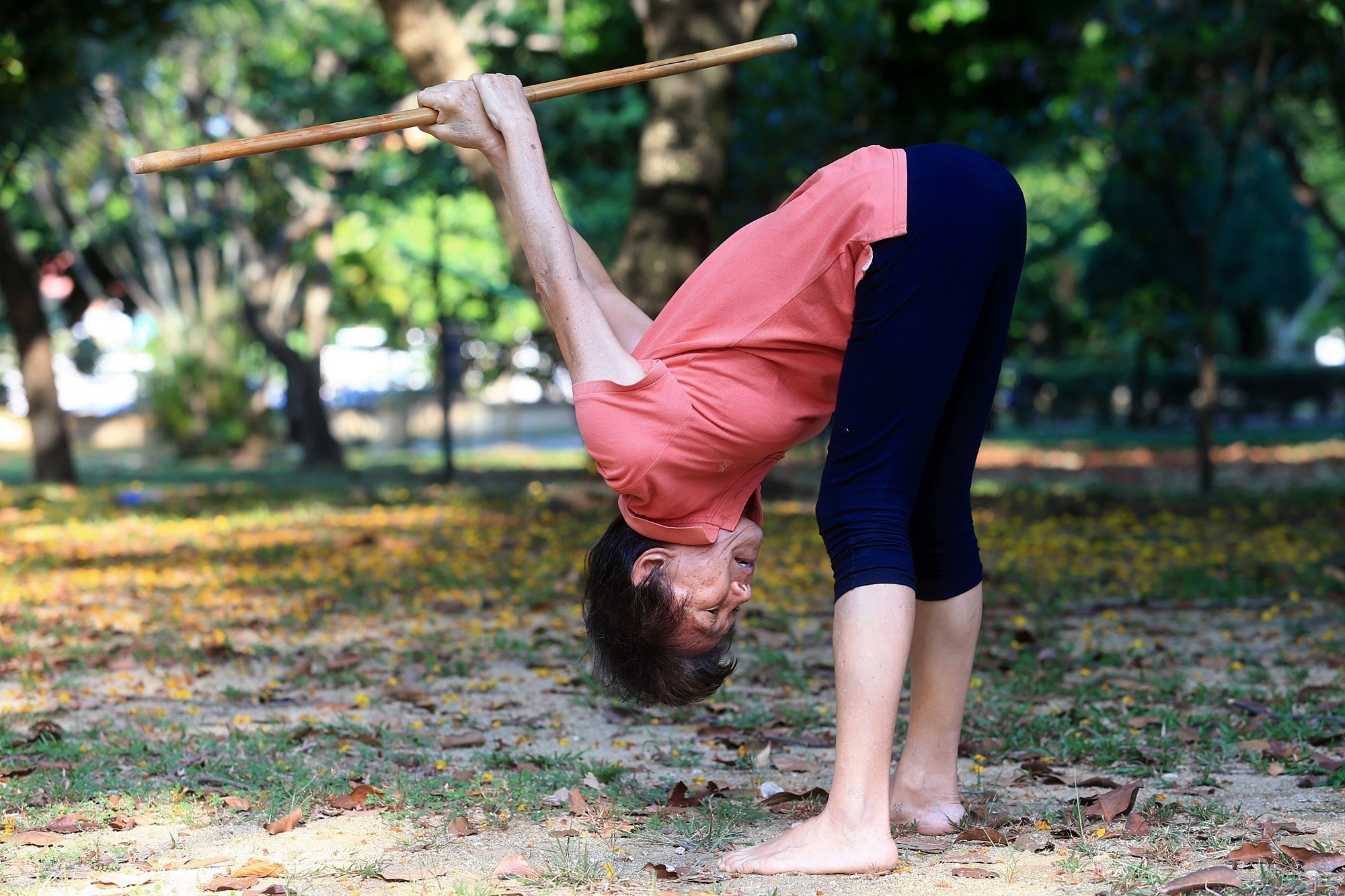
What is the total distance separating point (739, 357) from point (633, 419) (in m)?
0.23

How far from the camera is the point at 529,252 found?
2443 millimetres

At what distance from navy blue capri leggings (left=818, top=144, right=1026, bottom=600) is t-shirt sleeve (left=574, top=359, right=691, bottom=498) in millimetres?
336

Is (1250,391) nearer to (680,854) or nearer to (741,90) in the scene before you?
(741,90)

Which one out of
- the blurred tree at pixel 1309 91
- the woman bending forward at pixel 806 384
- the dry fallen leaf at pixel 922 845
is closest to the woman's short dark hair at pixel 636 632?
the woman bending forward at pixel 806 384

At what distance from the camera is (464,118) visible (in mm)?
2549

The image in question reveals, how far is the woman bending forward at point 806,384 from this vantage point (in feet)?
7.64

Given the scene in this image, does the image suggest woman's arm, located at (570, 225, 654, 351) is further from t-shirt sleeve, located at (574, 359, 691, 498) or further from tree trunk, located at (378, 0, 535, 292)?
tree trunk, located at (378, 0, 535, 292)

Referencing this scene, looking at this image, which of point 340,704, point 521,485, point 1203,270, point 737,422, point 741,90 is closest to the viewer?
point 737,422

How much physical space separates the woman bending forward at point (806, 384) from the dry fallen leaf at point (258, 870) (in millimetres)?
760

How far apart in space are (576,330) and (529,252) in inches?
7.9

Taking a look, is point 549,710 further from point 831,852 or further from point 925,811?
point 831,852

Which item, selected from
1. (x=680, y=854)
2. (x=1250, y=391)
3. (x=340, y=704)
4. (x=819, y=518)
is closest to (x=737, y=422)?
(x=819, y=518)

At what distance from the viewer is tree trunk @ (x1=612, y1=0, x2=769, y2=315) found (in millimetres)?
8688

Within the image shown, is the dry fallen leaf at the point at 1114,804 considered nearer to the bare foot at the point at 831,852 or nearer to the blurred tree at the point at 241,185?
the bare foot at the point at 831,852
